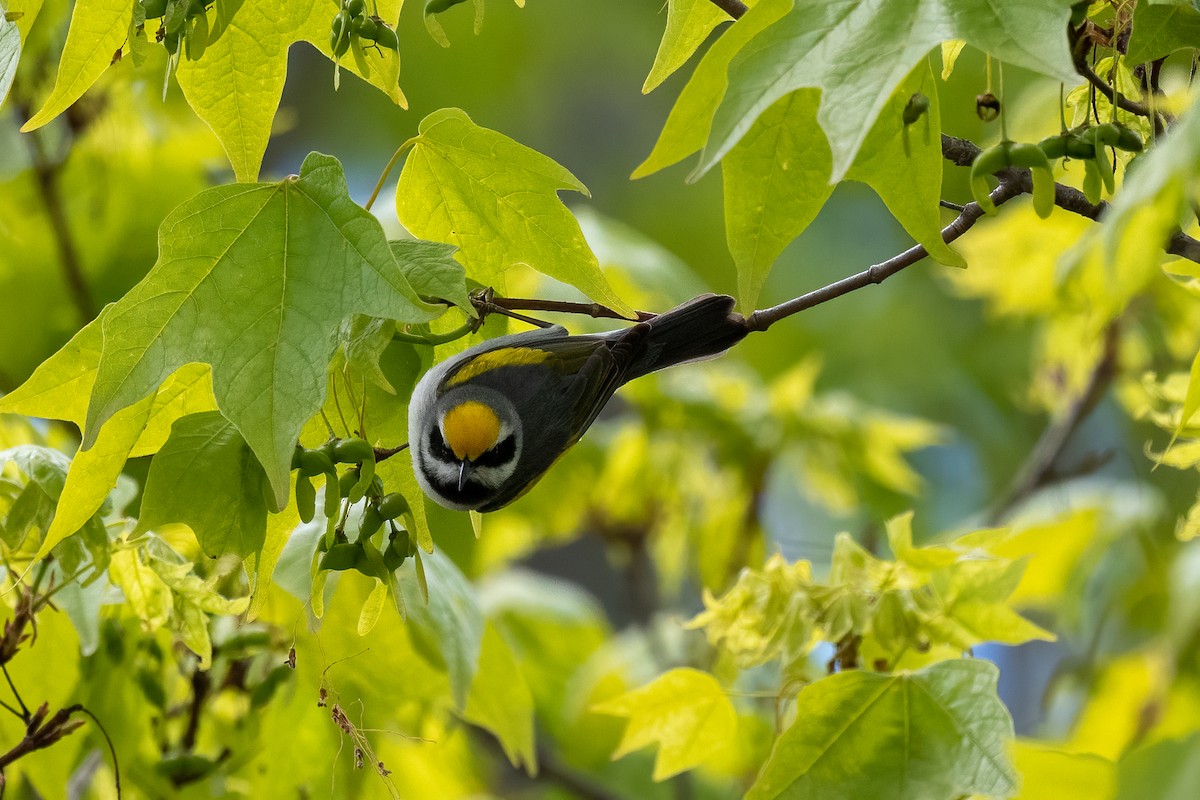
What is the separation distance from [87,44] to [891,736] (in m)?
1.11

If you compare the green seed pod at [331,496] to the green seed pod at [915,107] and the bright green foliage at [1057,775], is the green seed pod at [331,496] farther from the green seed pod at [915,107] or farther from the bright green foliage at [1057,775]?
the bright green foliage at [1057,775]

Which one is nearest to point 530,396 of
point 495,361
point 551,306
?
point 495,361

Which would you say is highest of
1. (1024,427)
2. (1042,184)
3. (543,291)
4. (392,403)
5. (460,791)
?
(1042,184)

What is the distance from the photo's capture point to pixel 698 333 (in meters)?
1.60

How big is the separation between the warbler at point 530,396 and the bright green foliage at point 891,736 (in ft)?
1.51

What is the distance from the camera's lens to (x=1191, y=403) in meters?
1.11

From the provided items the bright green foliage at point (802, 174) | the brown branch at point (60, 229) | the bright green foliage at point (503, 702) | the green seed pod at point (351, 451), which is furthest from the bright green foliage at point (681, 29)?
the brown branch at point (60, 229)

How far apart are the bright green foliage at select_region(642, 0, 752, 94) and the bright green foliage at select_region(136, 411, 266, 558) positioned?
0.54 metres

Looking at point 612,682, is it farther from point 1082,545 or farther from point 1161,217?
point 1161,217

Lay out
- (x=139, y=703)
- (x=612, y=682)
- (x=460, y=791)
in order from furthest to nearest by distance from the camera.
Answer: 1. (x=612, y=682)
2. (x=460, y=791)
3. (x=139, y=703)

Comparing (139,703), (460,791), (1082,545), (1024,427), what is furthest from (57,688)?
(1024,427)

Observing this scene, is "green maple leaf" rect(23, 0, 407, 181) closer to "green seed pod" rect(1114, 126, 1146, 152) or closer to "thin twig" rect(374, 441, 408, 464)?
"thin twig" rect(374, 441, 408, 464)

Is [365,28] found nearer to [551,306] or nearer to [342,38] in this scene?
[342,38]

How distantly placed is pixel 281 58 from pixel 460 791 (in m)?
1.70
